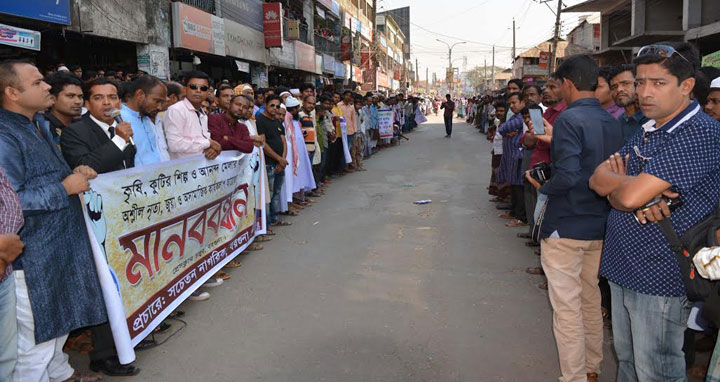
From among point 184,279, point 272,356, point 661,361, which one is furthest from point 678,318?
point 184,279

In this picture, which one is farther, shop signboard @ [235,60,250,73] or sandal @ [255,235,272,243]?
shop signboard @ [235,60,250,73]

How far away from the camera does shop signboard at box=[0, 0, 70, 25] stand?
8297 millimetres

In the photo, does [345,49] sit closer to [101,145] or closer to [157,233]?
[157,233]

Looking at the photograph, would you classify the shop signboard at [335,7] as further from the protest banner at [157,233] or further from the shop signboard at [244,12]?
the protest banner at [157,233]

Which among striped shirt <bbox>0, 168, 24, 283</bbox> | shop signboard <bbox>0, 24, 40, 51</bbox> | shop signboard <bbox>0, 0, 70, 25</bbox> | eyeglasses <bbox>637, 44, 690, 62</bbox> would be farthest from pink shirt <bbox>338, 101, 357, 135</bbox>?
striped shirt <bbox>0, 168, 24, 283</bbox>

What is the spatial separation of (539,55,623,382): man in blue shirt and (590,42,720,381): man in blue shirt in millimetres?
399

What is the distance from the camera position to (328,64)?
3028 cm

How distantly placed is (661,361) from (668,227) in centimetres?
62

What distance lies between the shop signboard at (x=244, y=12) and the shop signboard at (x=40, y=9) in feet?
25.5

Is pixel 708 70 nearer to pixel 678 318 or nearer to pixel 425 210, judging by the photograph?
pixel 678 318

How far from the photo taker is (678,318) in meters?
2.25

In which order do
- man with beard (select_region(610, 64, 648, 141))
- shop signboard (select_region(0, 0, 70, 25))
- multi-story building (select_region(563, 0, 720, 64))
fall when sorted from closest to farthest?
1. man with beard (select_region(610, 64, 648, 141))
2. shop signboard (select_region(0, 0, 70, 25))
3. multi-story building (select_region(563, 0, 720, 64))

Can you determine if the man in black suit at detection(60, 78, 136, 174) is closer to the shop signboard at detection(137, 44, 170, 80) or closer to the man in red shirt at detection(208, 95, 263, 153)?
the man in red shirt at detection(208, 95, 263, 153)

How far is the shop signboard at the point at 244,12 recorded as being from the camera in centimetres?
1711
